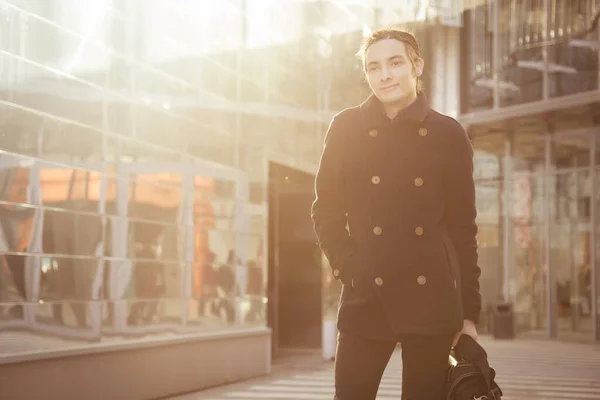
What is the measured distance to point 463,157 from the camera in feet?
10.00

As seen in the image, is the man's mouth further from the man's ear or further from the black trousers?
the black trousers

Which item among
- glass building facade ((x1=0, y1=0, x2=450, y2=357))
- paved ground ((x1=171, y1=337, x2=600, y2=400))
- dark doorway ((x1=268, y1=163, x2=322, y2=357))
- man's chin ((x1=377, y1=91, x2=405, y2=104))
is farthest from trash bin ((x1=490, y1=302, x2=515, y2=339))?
man's chin ((x1=377, y1=91, x2=405, y2=104))

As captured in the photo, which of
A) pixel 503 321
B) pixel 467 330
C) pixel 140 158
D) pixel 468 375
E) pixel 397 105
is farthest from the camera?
pixel 503 321

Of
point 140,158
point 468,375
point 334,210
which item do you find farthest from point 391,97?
point 140,158

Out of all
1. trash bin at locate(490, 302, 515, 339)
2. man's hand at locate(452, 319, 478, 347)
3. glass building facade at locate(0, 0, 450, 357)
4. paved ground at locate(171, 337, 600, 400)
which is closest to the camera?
man's hand at locate(452, 319, 478, 347)

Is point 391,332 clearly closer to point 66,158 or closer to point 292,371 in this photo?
point 66,158

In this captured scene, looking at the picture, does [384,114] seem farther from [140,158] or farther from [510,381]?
[510,381]

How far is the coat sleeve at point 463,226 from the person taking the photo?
300 cm

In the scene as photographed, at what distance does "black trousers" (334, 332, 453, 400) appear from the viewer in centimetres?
285

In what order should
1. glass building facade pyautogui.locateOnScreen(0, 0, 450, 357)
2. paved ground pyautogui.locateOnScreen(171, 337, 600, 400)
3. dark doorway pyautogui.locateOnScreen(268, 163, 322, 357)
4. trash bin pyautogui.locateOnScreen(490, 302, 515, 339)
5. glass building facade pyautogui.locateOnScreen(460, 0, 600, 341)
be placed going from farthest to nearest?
trash bin pyautogui.locateOnScreen(490, 302, 515, 339) → glass building facade pyautogui.locateOnScreen(460, 0, 600, 341) → dark doorway pyautogui.locateOnScreen(268, 163, 322, 357) → paved ground pyautogui.locateOnScreen(171, 337, 600, 400) → glass building facade pyautogui.locateOnScreen(0, 0, 450, 357)

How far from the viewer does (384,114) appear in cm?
305

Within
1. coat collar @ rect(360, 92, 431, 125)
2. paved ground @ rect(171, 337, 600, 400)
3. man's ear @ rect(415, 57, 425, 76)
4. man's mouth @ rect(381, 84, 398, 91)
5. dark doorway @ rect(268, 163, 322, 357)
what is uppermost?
man's ear @ rect(415, 57, 425, 76)

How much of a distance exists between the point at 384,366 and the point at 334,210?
501 mm

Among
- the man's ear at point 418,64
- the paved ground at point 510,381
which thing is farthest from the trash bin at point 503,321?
the man's ear at point 418,64
